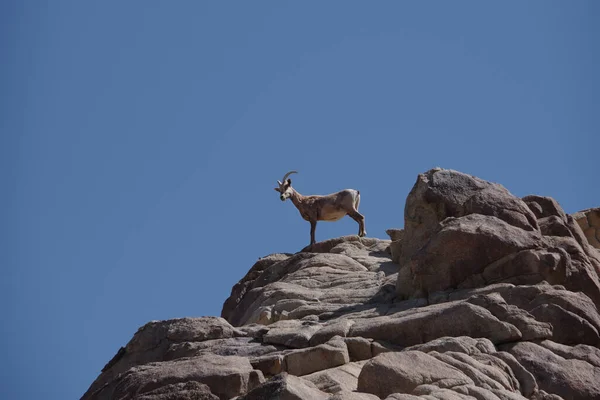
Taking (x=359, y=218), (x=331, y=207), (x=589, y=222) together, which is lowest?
(x=589, y=222)

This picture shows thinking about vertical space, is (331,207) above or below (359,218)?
above

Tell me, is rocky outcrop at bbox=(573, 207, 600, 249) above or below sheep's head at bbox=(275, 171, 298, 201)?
below

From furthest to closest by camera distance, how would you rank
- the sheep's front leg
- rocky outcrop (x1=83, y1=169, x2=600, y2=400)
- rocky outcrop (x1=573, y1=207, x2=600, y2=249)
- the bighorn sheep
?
the bighorn sheep < the sheep's front leg < rocky outcrop (x1=573, y1=207, x2=600, y2=249) < rocky outcrop (x1=83, y1=169, x2=600, y2=400)

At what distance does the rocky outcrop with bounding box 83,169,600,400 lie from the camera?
13.3 m

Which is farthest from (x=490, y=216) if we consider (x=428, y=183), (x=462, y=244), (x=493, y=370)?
(x=493, y=370)

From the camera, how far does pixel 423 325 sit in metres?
16.2

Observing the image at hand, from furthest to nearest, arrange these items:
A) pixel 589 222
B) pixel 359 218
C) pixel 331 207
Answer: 1. pixel 331 207
2. pixel 359 218
3. pixel 589 222

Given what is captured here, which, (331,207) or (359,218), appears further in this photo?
(331,207)

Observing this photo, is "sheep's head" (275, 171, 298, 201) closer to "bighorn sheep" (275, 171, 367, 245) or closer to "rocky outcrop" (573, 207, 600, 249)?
"bighorn sheep" (275, 171, 367, 245)

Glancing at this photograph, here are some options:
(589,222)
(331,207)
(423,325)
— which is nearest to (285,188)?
(331,207)

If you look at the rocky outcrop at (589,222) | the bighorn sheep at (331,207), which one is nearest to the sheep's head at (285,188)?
the bighorn sheep at (331,207)

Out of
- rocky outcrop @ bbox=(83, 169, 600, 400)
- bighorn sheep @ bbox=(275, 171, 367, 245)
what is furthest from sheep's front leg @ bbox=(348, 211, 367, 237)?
rocky outcrop @ bbox=(83, 169, 600, 400)

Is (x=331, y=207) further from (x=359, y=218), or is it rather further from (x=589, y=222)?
(x=589, y=222)

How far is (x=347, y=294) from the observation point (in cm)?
Result: 2125
